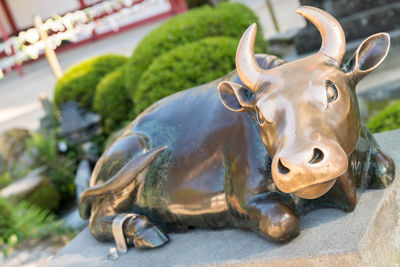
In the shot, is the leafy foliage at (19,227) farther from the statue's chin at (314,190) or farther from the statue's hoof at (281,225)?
the statue's chin at (314,190)

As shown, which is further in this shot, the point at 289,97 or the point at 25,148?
the point at 25,148

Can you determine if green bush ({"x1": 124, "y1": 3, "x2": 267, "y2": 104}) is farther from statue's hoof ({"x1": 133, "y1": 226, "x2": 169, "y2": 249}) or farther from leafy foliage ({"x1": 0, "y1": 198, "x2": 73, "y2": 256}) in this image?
statue's hoof ({"x1": 133, "y1": 226, "x2": 169, "y2": 249})

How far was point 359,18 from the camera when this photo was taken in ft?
17.0

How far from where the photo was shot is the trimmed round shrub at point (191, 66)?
464 centimetres

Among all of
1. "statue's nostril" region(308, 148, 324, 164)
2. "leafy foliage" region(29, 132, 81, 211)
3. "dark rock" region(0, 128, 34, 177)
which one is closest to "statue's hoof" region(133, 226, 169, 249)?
"statue's nostril" region(308, 148, 324, 164)

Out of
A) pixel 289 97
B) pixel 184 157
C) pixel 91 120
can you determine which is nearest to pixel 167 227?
pixel 184 157

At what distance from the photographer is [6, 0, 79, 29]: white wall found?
2027 cm

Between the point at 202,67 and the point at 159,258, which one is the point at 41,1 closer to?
the point at 202,67

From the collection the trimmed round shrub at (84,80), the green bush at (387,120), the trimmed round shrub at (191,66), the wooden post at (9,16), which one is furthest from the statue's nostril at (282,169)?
the wooden post at (9,16)

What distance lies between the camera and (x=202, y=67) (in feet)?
15.2

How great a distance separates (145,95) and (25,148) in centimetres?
397

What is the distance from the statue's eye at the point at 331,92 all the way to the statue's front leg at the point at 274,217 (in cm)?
46

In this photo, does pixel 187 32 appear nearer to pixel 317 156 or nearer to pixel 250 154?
pixel 250 154

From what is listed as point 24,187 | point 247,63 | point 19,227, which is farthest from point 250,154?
point 24,187
